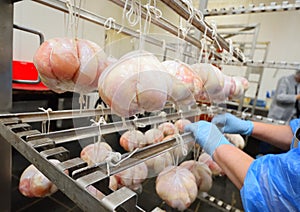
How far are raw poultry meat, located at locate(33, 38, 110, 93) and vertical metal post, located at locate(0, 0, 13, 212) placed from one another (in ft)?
0.46

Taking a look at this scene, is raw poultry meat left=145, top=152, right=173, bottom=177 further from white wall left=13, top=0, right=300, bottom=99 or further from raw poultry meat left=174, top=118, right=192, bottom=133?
white wall left=13, top=0, right=300, bottom=99

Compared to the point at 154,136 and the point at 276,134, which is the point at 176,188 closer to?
the point at 154,136

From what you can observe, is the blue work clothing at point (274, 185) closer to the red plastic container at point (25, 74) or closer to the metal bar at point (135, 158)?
the metal bar at point (135, 158)

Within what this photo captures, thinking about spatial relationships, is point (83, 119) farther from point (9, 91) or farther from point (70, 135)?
point (9, 91)

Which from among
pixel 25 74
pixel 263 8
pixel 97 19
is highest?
pixel 263 8

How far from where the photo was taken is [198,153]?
0.85 meters

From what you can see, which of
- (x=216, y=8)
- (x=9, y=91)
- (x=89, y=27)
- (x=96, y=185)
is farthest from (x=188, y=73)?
(x=216, y=8)

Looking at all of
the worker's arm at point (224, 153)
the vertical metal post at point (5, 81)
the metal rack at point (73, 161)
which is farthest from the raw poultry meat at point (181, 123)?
the vertical metal post at point (5, 81)

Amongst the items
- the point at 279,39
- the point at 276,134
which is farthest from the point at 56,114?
the point at 279,39

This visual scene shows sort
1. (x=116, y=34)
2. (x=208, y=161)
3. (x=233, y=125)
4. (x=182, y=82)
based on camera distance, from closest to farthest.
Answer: (x=182, y=82) → (x=116, y=34) → (x=208, y=161) → (x=233, y=125)

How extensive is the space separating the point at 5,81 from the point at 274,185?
0.69m

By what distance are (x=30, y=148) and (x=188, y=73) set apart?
351 millimetres

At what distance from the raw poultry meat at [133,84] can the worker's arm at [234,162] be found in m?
0.35

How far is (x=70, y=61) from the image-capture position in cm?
36
